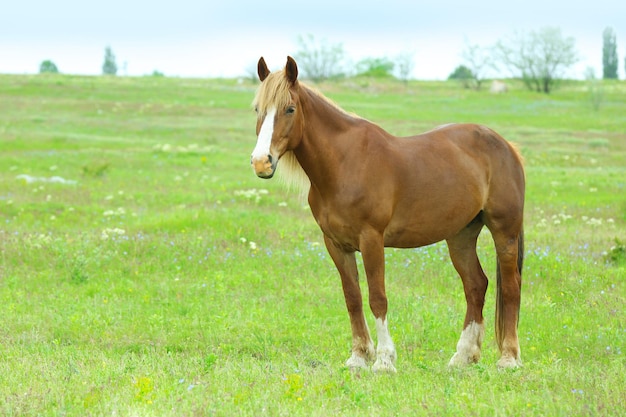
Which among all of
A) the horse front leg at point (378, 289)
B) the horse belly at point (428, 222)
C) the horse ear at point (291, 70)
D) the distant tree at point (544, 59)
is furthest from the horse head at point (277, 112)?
the distant tree at point (544, 59)

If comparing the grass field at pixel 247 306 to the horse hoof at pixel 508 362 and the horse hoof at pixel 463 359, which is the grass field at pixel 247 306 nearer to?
the horse hoof at pixel 508 362

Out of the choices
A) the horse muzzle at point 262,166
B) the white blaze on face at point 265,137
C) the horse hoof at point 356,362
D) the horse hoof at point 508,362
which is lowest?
the horse hoof at point 508,362

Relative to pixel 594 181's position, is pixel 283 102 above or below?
above

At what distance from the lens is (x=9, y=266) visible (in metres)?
11.8

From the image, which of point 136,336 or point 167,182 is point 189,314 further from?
point 167,182

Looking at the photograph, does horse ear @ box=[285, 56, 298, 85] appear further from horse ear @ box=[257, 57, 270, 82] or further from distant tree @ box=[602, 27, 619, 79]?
distant tree @ box=[602, 27, 619, 79]

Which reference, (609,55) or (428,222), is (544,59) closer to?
(609,55)

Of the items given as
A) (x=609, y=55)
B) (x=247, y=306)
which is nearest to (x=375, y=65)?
(x=609, y=55)

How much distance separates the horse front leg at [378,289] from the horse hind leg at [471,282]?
111 centimetres

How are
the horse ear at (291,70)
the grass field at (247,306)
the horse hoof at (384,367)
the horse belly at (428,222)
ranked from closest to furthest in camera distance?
the grass field at (247,306), the horse ear at (291,70), the horse hoof at (384,367), the horse belly at (428,222)

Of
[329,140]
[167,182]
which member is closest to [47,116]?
[167,182]

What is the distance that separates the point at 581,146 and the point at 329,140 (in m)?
28.9

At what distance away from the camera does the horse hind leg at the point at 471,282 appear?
787 cm

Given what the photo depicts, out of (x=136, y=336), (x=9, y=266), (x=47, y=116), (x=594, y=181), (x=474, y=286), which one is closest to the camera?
(x=474, y=286)
